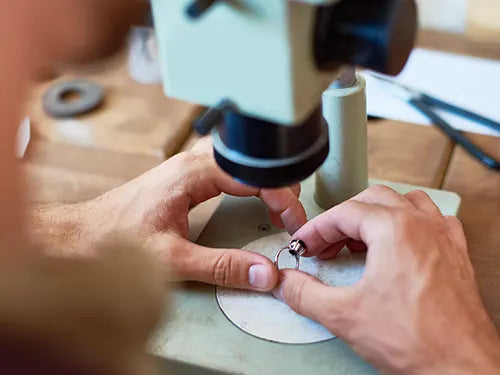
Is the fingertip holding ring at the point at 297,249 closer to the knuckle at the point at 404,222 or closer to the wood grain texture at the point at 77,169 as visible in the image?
the knuckle at the point at 404,222

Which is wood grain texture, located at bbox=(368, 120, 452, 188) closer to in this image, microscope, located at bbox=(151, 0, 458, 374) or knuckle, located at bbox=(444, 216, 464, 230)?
knuckle, located at bbox=(444, 216, 464, 230)

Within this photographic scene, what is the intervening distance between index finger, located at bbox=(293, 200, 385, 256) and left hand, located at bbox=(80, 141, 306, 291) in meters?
0.06

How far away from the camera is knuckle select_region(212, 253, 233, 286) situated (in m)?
0.86

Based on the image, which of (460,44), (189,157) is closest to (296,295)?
(189,157)

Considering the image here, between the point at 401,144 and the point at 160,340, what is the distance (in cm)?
53

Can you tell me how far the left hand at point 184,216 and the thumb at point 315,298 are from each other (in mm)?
20

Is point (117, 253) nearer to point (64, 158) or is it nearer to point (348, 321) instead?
point (348, 321)

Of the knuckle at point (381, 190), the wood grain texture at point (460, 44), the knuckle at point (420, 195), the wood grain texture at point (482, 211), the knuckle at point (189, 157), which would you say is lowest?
the wood grain texture at point (482, 211)

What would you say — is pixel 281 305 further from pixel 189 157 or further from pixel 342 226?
pixel 189 157

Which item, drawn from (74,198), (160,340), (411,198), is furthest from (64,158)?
(411,198)

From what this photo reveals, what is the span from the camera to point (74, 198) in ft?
3.66

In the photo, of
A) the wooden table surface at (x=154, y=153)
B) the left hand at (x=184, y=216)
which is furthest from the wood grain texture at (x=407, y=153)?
the left hand at (x=184, y=216)

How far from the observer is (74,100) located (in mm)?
1303

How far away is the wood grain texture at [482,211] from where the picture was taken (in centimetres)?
93
